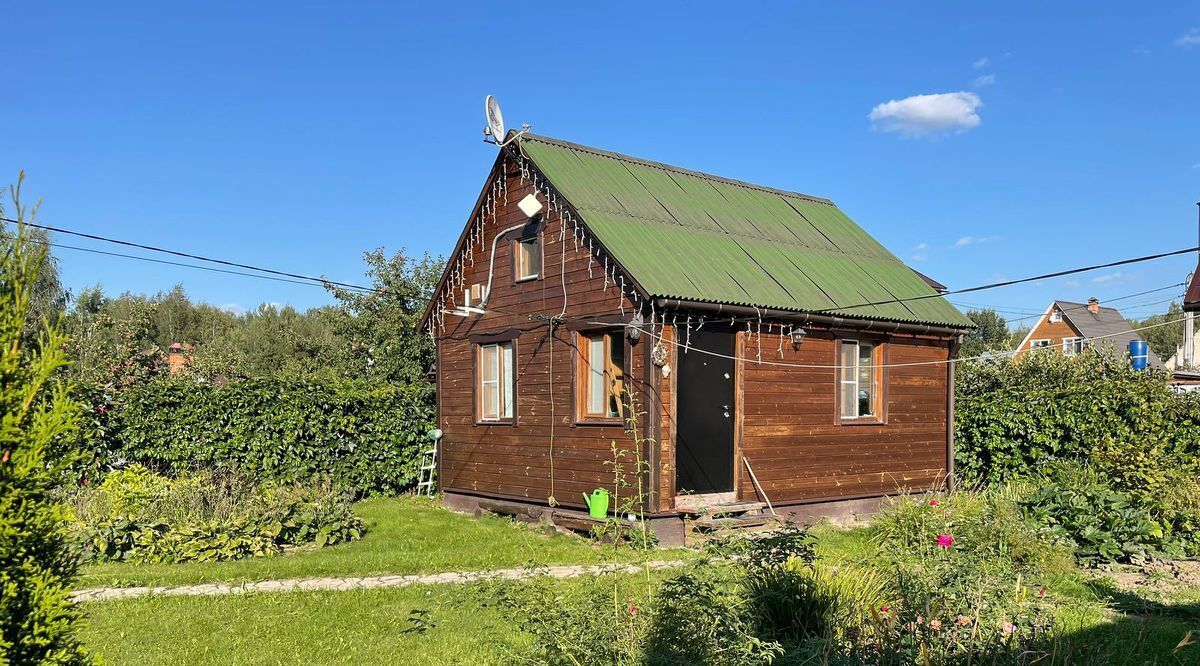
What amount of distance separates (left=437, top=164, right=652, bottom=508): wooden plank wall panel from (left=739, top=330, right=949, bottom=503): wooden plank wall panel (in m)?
2.16

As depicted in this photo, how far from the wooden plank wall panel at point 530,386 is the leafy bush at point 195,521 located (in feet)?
8.95

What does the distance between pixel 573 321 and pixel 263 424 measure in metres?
6.11

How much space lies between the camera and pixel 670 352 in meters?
10.9

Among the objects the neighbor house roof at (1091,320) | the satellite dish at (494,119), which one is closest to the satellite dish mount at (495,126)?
the satellite dish at (494,119)

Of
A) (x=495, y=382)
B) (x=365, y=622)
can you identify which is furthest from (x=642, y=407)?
(x=365, y=622)

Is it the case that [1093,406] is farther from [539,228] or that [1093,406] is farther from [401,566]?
[401,566]

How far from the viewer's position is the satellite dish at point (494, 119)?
1266 cm

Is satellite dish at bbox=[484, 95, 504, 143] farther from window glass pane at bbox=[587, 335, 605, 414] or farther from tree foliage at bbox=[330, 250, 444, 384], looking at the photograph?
tree foliage at bbox=[330, 250, 444, 384]

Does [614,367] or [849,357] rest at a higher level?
[849,357]

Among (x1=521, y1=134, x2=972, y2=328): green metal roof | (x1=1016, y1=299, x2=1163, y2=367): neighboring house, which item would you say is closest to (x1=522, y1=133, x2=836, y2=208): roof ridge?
(x1=521, y1=134, x2=972, y2=328): green metal roof

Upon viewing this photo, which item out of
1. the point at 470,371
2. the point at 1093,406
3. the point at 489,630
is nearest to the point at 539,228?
the point at 470,371

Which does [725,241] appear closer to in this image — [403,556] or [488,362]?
[488,362]

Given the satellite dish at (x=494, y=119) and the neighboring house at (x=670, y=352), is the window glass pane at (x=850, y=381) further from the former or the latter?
the satellite dish at (x=494, y=119)

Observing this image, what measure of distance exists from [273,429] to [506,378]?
424cm
